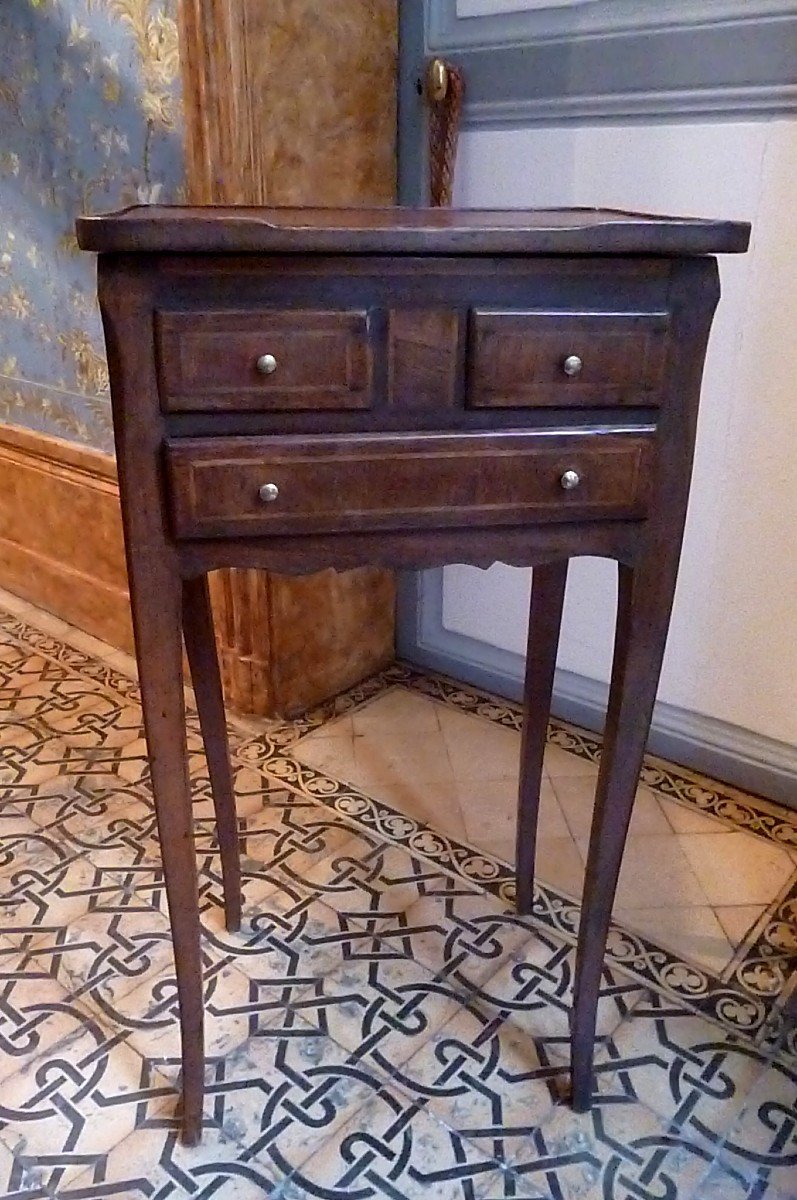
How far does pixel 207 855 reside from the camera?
56.7 inches

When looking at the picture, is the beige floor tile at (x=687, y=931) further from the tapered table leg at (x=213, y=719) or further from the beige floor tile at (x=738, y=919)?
the tapered table leg at (x=213, y=719)

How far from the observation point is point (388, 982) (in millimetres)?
1210

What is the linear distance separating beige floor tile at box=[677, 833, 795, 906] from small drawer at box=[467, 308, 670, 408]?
0.86 m

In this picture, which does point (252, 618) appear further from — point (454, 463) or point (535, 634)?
point (454, 463)

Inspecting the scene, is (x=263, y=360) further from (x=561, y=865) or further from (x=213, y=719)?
(x=561, y=865)

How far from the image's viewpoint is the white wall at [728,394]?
134cm

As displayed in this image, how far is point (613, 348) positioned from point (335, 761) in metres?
1.04

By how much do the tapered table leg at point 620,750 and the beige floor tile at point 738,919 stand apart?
36 cm

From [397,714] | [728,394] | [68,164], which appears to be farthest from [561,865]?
[68,164]

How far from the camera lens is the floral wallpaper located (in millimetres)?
1533

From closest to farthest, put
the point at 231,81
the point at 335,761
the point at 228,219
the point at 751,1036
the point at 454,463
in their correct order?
the point at 228,219 → the point at 454,463 → the point at 751,1036 → the point at 231,81 → the point at 335,761

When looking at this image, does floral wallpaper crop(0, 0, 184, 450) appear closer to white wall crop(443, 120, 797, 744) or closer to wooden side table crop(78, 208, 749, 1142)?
white wall crop(443, 120, 797, 744)

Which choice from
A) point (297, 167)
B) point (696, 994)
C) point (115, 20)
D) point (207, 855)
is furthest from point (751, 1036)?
point (115, 20)

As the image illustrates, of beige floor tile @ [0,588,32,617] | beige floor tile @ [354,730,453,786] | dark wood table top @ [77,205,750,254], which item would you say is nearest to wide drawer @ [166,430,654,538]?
dark wood table top @ [77,205,750,254]
